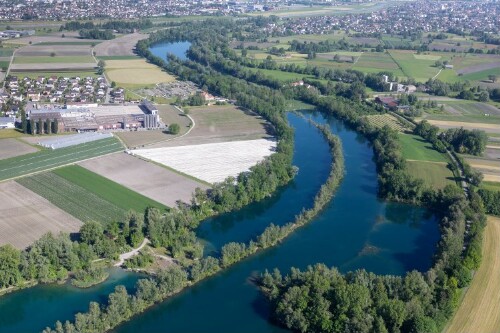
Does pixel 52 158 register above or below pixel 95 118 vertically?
below

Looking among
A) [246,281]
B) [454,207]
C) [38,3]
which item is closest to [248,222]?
[246,281]

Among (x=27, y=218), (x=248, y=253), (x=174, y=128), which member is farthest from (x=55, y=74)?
(x=248, y=253)

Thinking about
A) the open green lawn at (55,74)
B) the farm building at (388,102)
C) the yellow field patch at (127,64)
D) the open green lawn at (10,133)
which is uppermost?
the yellow field patch at (127,64)

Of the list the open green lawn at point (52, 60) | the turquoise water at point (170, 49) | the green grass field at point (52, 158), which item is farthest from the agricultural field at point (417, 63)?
the open green lawn at point (52, 60)

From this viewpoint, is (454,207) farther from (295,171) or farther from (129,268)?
(129,268)

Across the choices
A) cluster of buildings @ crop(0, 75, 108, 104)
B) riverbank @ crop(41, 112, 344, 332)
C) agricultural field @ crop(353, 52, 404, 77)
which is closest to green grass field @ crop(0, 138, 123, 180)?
cluster of buildings @ crop(0, 75, 108, 104)

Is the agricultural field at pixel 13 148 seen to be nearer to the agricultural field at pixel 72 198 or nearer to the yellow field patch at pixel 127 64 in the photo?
the agricultural field at pixel 72 198

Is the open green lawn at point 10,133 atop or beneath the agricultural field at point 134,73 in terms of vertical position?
beneath

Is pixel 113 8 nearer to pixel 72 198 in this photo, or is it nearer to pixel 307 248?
pixel 72 198
